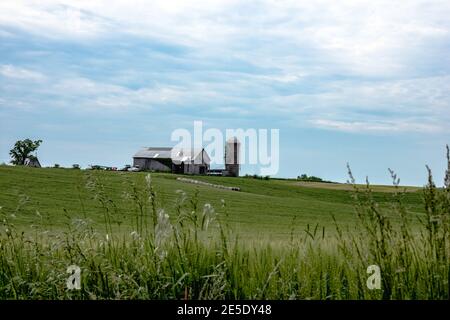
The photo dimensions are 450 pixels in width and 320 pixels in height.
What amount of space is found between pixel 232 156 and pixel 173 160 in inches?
860

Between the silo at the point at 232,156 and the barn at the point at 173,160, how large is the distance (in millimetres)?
5974

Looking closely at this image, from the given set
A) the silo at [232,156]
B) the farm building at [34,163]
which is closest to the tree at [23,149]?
the farm building at [34,163]

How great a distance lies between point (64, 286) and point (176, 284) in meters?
1.27

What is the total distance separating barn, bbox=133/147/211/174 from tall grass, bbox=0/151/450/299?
232 feet

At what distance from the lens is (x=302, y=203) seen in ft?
133

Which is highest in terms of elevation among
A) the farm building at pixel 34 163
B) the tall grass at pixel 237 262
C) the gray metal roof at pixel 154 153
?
the gray metal roof at pixel 154 153

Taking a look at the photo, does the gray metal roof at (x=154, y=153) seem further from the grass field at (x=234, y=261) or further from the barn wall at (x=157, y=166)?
the grass field at (x=234, y=261)

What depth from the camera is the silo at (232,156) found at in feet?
204

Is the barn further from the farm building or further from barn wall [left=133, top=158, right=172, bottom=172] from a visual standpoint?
the farm building

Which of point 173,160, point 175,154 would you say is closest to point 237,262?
point 175,154

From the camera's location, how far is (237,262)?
6527mm

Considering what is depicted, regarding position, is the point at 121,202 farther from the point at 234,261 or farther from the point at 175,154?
the point at 175,154

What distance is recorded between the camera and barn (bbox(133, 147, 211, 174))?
79.6 metres
